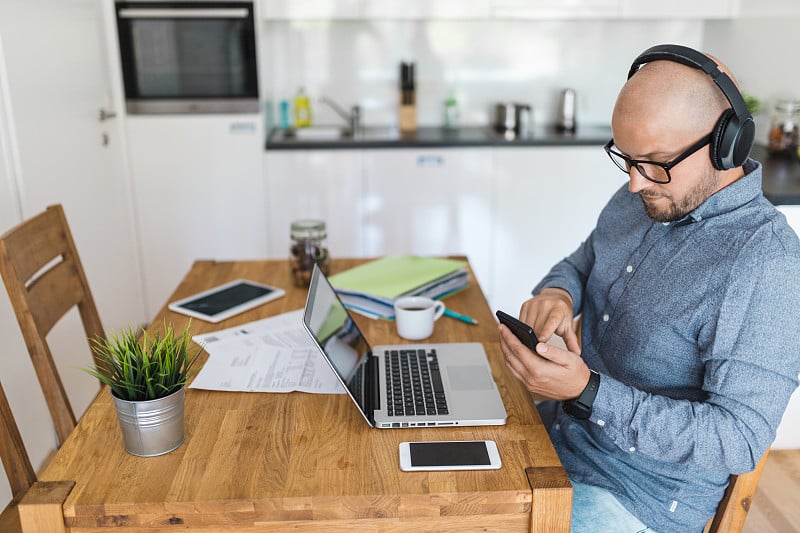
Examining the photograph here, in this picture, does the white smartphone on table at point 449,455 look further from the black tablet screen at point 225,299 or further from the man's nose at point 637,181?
the black tablet screen at point 225,299

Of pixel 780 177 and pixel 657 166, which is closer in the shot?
pixel 657 166

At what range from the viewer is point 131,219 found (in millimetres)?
3486

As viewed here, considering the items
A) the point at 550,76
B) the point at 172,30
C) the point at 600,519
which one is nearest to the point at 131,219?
the point at 172,30

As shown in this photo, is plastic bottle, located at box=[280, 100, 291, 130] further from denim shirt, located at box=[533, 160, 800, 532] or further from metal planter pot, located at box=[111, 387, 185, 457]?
metal planter pot, located at box=[111, 387, 185, 457]

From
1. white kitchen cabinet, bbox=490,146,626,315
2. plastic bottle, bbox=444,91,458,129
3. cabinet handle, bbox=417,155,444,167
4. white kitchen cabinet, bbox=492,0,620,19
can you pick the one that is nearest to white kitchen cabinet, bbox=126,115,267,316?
cabinet handle, bbox=417,155,444,167

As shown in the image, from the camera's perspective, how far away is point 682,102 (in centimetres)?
122

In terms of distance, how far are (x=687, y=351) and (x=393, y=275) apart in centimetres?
80

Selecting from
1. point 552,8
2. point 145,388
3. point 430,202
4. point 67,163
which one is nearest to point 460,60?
point 552,8

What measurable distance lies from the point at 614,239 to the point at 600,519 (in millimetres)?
597

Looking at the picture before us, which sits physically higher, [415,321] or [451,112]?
[451,112]

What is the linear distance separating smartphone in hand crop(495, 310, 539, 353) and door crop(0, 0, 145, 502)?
166cm

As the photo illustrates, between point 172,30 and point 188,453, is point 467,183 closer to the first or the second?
point 172,30

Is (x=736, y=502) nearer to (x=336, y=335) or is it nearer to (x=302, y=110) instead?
(x=336, y=335)

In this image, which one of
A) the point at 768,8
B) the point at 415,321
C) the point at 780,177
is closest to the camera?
the point at 415,321
